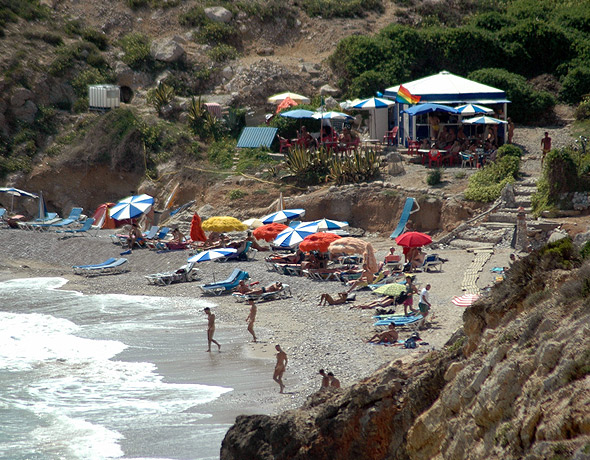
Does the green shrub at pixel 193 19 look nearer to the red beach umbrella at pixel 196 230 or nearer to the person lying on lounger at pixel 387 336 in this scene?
the red beach umbrella at pixel 196 230

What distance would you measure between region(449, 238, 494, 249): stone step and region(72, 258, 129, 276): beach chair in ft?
32.5

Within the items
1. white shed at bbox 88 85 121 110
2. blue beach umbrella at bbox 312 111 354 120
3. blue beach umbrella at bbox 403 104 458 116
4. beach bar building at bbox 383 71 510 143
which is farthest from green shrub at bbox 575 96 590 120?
white shed at bbox 88 85 121 110

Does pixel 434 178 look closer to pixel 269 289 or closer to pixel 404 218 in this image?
pixel 404 218

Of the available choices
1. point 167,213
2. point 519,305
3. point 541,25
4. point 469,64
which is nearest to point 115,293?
point 167,213

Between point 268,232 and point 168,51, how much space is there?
17017 mm

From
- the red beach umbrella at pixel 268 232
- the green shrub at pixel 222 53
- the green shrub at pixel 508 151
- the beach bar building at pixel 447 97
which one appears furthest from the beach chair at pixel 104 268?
the green shrub at pixel 222 53

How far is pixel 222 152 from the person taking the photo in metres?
32.9

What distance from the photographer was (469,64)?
123ft

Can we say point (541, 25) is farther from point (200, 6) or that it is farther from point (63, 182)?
point (63, 182)

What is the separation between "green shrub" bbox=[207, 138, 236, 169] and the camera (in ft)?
106

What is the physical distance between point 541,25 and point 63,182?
21.7m

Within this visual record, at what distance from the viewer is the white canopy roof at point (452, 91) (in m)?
29.7

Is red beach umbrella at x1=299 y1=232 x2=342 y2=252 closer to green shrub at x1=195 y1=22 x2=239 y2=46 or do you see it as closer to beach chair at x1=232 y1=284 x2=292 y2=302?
beach chair at x1=232 y1=284 x2=292 y2=302

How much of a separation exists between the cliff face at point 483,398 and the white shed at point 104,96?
28.2m
